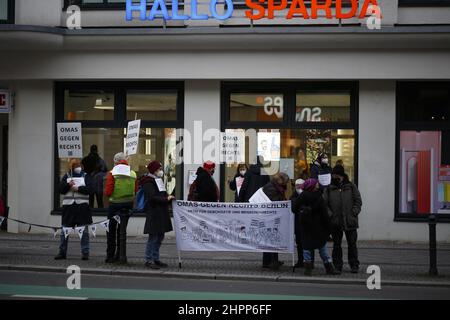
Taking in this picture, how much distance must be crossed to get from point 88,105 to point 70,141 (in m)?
4.21

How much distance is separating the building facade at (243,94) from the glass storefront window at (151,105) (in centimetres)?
3

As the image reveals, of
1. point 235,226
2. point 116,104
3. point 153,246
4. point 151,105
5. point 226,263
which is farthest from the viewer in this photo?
point 116,104

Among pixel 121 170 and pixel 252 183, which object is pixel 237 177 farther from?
pixel 121 170

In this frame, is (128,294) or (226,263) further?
(226,263)

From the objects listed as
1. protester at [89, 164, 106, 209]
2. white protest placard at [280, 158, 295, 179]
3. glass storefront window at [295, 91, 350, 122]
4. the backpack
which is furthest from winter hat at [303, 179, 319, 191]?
protester at [89, 164, 106, 209]

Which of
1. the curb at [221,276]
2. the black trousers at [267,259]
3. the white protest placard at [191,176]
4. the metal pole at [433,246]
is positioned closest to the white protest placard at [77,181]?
the curb at [221,276]

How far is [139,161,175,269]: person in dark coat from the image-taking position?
568 inches

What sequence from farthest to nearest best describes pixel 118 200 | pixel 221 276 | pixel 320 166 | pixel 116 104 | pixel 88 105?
pixel 88 105 < pixel 116 104 < pixel 320 166 < pixel 118 200 < pixel 221 276

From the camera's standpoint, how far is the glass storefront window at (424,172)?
19.3m

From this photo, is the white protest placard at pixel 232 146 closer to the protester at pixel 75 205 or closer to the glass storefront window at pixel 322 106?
the glass storefront window at pixel 322 106

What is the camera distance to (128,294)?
1177 cm

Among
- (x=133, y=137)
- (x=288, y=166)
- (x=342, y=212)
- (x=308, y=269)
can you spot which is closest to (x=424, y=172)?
(x=288, y=166)

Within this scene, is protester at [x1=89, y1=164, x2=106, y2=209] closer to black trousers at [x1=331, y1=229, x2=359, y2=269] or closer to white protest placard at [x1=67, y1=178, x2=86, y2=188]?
white protest placard at [x1=67, y1=178, x2=86, y2=188]
